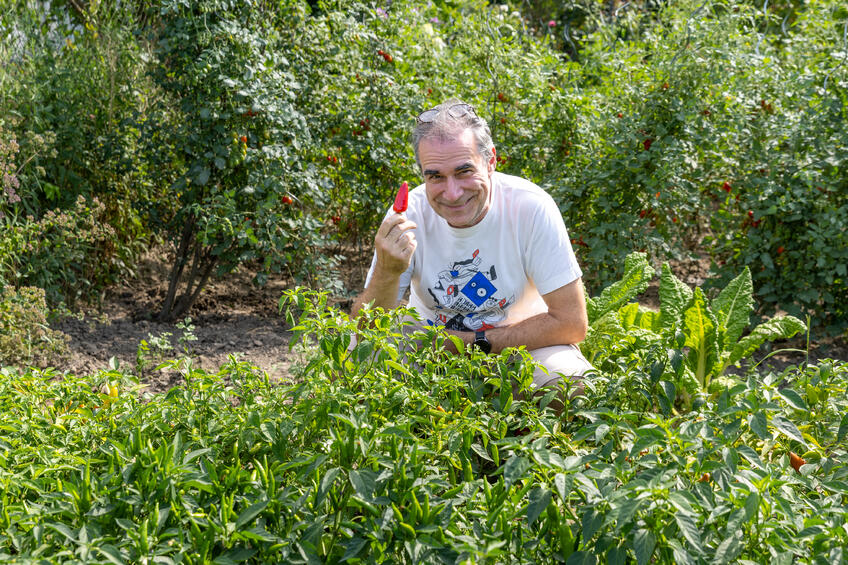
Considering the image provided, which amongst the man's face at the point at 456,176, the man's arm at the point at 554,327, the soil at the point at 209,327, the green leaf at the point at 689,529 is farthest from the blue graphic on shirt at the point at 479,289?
the green leaf at the point at 689,529

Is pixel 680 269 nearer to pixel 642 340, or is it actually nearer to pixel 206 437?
pixel 642 340

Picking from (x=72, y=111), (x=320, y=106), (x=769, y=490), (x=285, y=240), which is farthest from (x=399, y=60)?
(x=769, y=490)

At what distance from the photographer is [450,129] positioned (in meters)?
2.62

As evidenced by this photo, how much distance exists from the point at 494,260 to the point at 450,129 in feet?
1.73

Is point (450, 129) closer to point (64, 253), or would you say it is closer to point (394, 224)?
point (394, 224)

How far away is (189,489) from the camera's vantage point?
1.64m

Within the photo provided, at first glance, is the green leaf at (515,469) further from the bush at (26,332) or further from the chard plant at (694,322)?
the bush at (26,332)

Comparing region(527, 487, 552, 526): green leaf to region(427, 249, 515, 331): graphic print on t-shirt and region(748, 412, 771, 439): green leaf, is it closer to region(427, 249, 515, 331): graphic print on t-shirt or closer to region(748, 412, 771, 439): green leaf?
region(748, 412, 771, 439): green leaf

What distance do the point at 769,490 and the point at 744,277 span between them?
6.33 ft

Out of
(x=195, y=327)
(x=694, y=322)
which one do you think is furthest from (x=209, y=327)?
(x=694, y=322)

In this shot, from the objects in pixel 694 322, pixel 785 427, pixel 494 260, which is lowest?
pixel 694 322

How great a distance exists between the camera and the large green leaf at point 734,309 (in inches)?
131

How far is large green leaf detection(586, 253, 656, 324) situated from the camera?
3289 mm

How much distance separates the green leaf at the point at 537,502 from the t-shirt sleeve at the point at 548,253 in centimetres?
127
